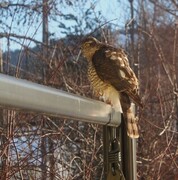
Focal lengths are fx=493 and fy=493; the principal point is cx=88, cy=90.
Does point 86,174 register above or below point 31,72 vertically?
below

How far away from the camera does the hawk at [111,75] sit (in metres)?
2.45

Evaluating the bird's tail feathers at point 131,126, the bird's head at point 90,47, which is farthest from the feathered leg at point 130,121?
the bird's head at point 90,47

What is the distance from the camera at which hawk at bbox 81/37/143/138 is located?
2.45 metres

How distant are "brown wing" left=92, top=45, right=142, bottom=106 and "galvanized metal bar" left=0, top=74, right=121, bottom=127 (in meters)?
1.17

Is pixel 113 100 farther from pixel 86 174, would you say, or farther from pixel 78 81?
pixel 78 81

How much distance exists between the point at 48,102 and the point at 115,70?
1.72 meters

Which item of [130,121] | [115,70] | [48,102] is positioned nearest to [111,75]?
[115,70]

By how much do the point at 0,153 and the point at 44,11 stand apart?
1484 mm

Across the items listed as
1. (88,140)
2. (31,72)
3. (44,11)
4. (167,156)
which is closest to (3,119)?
(44,11)

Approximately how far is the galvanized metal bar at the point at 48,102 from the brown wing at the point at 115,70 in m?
1.17

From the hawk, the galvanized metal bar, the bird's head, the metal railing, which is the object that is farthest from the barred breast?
the galvanized metal bar

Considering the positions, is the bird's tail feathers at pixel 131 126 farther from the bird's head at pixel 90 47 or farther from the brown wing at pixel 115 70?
the bird's head at pixel 90 47

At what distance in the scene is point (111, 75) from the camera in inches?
105

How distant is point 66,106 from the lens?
104cm
